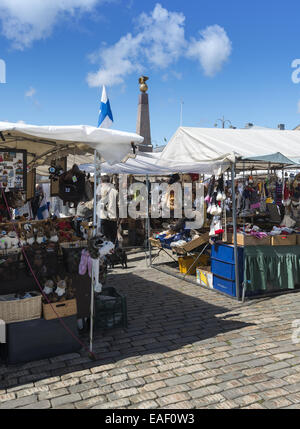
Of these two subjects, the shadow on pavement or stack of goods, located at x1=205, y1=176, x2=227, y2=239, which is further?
stack of goods, located at x1=205, y1=176, x2=227, y2=239

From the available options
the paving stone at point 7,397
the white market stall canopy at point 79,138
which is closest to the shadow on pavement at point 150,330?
the paving stone at point 7,397

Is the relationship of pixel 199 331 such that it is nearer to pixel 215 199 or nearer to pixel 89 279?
pixel 89 279

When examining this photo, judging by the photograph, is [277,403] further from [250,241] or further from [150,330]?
[250,241]

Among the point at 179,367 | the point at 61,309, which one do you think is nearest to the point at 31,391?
the point at 61,309

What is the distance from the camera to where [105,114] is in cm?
548

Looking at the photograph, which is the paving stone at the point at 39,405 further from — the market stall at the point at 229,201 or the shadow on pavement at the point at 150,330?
the market stall at the point at 229,201

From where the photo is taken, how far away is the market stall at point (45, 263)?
4297 millimetres

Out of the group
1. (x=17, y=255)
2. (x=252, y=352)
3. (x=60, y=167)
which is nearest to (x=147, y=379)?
(x=252, y=352)

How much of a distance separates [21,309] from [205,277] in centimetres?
426

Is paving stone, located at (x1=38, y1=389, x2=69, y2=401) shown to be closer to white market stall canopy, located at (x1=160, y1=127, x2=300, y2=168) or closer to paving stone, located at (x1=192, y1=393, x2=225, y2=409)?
paving stone, located at (x1=192, y1=393, x2=225, y2=409)

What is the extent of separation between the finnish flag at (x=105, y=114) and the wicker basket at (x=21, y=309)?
2694mm

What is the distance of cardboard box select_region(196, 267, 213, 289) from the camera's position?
7.48m

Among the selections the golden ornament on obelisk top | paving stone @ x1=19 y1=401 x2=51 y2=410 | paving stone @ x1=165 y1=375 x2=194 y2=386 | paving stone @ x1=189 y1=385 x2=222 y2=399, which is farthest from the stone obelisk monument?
paving stone @ x1=19 y1=401 x2=51 y2=410

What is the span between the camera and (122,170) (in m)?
8.88
